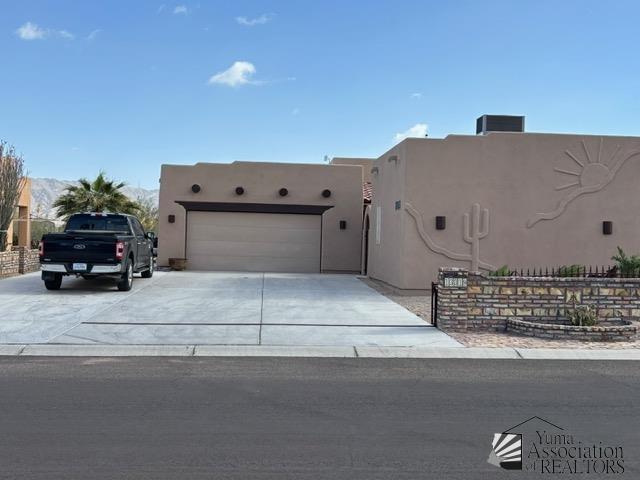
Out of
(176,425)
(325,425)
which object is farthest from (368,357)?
(176,425)

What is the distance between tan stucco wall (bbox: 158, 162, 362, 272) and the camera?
24531mm

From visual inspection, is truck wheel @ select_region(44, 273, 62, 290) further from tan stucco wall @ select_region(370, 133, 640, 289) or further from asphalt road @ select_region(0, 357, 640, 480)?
tan stucco wall @ select_region(370, 133, 640, 289)

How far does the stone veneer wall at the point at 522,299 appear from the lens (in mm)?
11602

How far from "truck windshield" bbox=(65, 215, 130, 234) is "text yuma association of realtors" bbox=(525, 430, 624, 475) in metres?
14.9

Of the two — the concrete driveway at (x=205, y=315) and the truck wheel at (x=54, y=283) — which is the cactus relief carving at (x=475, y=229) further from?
the truck wheel at (x=54, y=283)

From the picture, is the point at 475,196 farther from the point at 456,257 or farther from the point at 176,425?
the point at 176,425

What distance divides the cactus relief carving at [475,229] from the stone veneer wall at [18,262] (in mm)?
13940

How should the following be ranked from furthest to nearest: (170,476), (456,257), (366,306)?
(456,257) → (366,306) → (170,476)

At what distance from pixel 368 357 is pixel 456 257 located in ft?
28.2

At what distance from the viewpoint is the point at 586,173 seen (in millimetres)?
17531

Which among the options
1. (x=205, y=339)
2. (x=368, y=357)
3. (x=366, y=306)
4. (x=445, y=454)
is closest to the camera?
(x=445, y=454)

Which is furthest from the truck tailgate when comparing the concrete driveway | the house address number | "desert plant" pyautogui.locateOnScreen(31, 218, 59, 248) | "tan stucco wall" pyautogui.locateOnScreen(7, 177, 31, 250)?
"desert plant" pyautogui.locateOnScreen(31, 218, 59, 248)

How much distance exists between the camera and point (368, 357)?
9438 millimetres

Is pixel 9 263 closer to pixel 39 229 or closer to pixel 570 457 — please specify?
pixel 39 229
